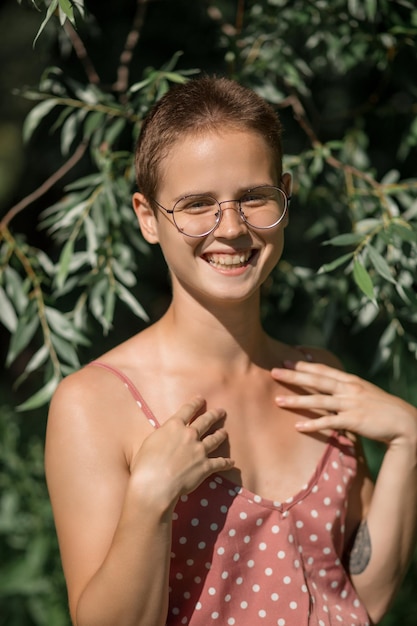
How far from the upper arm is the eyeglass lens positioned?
1.10 ft

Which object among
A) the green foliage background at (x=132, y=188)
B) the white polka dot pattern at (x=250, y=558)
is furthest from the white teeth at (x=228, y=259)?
the white polka dot pattern at (x=250, y=558)

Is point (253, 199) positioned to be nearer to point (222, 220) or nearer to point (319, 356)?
point (222, 220)

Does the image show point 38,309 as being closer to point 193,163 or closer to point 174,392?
point 174,392

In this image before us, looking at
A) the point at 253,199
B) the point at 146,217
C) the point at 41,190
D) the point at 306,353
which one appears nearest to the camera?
the point at 253,199

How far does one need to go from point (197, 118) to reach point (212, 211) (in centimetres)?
17

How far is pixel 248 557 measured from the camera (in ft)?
5.64

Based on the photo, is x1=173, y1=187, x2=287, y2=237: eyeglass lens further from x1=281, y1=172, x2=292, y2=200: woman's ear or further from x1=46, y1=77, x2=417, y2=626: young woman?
x1=281, y1=172, x2=292, y2=200: woman's ear

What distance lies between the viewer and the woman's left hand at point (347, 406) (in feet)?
6.10

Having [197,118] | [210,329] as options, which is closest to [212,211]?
[197,118]

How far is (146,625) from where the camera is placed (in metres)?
1.55

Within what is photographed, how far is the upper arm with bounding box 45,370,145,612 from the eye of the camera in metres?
1.59

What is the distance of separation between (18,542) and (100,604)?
1.44m

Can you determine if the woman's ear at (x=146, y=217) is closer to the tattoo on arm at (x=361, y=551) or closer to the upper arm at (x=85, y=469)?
the upper arm at (x=85, y=469)

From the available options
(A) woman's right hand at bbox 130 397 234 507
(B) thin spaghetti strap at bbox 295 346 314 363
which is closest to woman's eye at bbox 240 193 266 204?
(A) woman's right hand at bbox 130 397 234 507
